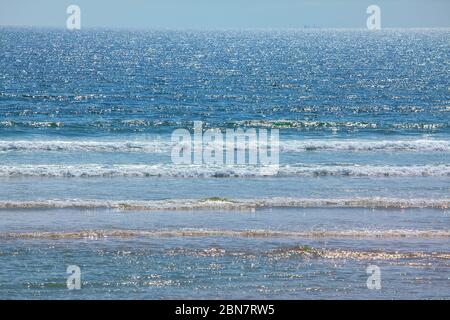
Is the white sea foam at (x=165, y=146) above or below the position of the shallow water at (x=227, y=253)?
above

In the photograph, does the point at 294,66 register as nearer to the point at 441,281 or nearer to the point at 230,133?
the point at 230,133

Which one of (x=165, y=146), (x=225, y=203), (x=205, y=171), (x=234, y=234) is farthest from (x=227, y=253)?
(x=165, y=146)

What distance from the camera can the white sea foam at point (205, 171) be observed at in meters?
29.6

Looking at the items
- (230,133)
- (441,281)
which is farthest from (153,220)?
(230,133)

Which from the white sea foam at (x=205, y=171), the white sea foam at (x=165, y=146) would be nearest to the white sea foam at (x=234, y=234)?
the white sea foam at (x=205, y=171)

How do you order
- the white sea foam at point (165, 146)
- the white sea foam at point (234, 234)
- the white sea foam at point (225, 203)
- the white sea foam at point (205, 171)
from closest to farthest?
the white sea foam at point (234, 234), the white sea foam at point (225, 203), the white sea foam at point (205, 171), the white sea foam at point (165, 146)

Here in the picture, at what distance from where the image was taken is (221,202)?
25031 millimetres

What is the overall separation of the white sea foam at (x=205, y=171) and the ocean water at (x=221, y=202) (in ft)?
0.25

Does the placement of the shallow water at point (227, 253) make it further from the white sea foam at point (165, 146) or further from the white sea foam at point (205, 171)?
the white sea foam at point (165, 146)

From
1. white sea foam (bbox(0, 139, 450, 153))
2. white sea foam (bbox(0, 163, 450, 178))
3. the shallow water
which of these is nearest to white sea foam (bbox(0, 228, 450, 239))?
the shallow water

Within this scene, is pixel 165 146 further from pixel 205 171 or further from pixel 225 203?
pixel 225 203

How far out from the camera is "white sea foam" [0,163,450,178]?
97.0 ft

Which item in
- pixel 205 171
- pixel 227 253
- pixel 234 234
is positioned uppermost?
pixel 205 171

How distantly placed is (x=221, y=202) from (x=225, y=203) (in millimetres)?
151
